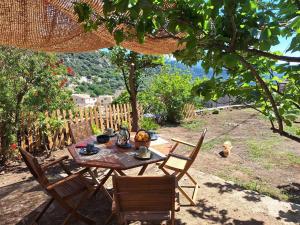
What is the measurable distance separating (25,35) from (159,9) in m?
2.74

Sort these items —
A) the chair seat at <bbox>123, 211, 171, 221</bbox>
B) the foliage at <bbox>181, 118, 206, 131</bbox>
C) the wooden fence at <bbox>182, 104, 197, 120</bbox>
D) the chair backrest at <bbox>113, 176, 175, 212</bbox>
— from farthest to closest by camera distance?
the wooden fence at <bbox>182, 104, 197, 120</bbox> → the foliage at <bbox>181, 118, 206, 131</bbox> → the chair seat at <bbox>123, 211, 171, 221</bbox> → the chair backrest at <bbox>113, 176, 175, 212</bbox>

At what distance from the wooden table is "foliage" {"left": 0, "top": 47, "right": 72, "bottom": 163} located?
2.76 metres

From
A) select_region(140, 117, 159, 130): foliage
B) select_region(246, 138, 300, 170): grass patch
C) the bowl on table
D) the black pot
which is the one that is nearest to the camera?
the bowl on table

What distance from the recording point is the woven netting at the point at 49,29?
3205mm

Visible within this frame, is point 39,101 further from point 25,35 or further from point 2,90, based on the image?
→ point 25,35

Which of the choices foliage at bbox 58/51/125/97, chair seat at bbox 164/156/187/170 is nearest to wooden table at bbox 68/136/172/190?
chair seat at bbox 164/156/187/170

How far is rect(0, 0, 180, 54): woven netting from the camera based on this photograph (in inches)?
126

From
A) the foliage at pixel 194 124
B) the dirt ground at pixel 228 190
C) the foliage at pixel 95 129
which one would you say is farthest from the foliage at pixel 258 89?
the foliage at pixel 194 124

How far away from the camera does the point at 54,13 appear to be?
3.54m

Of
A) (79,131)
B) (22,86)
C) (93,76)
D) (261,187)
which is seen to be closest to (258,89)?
(261,187)

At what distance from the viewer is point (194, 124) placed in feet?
38.0

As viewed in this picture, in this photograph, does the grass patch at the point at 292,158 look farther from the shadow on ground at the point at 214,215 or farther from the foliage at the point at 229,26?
the foliage at the point at 229,26

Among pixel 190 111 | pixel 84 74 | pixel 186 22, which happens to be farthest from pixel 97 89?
pixel 186 22

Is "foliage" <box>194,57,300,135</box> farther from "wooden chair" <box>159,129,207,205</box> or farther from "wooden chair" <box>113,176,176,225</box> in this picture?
"wooden chair" <box>159,129,207,205</box>
